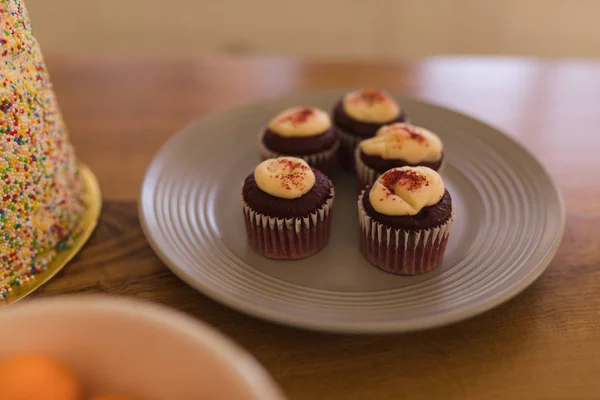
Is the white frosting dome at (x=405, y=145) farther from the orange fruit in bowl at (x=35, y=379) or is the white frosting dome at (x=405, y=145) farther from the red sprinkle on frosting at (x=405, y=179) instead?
the orange fruit in bowl at (x=35, y=379)

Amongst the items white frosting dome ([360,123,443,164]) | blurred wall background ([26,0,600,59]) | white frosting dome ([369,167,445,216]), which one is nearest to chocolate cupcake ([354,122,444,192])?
white frosting dome ([360,123,443,164])

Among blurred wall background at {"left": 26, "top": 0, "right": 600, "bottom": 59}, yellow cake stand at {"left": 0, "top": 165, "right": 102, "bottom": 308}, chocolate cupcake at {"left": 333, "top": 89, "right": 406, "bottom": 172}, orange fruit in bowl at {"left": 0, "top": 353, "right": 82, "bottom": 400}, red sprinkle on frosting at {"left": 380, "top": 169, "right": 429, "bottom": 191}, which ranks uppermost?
orange fruit in bowl at {"left": 0, "top": 353, "right": 82, "bottom": 400}

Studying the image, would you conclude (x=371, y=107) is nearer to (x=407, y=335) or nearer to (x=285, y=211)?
(x=285, y=211)

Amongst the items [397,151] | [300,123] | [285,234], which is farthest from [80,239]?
[397,151]

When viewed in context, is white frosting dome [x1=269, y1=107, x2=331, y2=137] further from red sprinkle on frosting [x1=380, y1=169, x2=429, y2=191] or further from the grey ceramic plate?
red sprinkle on frosting [x1=380, y1=169, x2=429, y2=191]

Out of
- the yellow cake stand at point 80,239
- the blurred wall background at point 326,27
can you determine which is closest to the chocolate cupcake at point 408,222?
the yellow cake stand at point 80,239

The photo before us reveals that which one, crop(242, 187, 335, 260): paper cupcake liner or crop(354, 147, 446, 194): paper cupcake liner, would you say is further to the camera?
crop(354, 147, 446, 194): paper cupcake liner
